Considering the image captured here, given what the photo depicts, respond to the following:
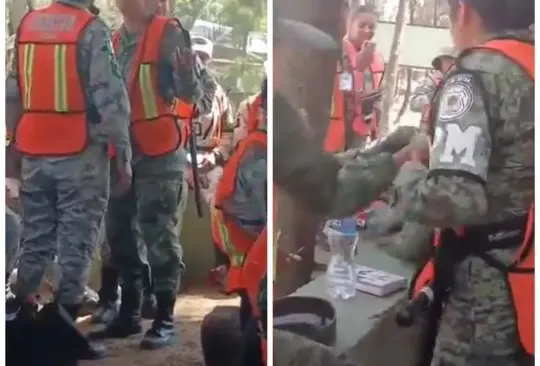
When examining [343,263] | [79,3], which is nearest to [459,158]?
[343,263]

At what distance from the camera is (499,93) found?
151 cm

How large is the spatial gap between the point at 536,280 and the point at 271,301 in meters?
0.49

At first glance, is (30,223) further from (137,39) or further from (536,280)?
(536,280)

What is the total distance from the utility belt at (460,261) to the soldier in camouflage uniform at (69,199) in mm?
590

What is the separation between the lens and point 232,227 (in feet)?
5.24

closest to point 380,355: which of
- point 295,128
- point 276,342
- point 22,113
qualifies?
point 276,342

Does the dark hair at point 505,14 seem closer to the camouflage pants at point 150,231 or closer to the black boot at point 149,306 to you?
the camouflage pants at point 150,231

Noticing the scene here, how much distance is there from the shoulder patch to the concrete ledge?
282 millimetres

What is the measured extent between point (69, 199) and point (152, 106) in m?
0.24

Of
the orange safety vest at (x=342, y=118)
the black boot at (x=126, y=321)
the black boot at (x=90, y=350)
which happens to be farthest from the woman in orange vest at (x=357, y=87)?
the black boot at (x=90, y=350)

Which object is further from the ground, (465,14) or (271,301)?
(465,14)

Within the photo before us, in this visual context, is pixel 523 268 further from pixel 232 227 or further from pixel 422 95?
pixel 232 227

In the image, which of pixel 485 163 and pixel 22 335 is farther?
pixel 22 335

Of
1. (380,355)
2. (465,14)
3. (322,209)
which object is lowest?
(380,355)
